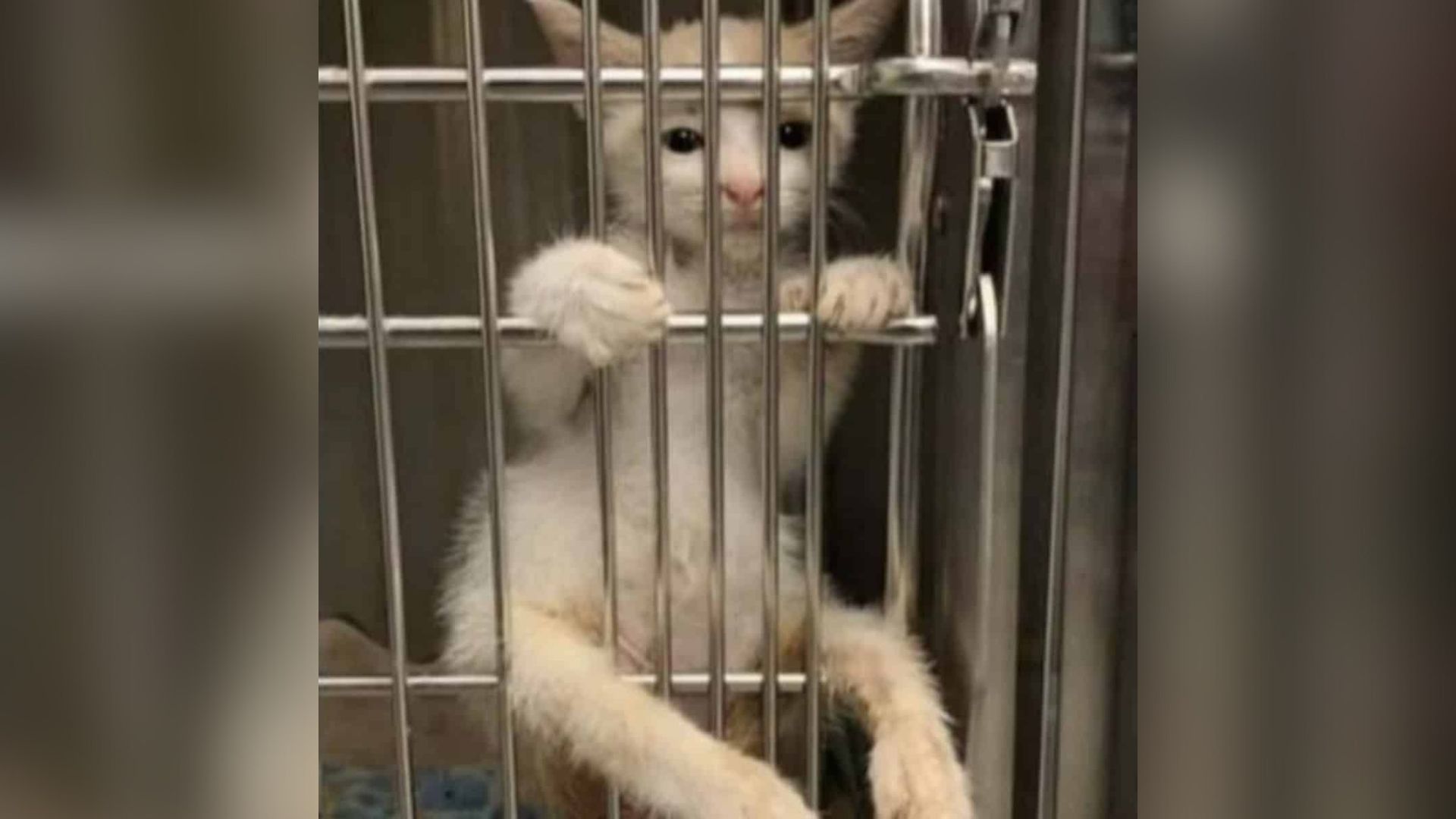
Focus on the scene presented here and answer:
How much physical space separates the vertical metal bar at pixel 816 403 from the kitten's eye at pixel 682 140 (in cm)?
22

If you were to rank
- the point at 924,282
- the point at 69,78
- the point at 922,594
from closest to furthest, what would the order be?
the point at 69,78, the point at 924,282, the point at 922,594

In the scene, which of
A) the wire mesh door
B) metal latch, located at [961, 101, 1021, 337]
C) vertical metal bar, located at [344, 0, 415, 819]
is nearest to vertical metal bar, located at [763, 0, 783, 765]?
the wire mesh door

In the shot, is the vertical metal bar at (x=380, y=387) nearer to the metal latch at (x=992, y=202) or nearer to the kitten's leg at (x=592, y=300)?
the kitten's leg at (x=592, y=300)

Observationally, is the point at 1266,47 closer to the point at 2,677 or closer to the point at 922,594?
the point at 2,677

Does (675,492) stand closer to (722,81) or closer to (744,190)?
(744,190)

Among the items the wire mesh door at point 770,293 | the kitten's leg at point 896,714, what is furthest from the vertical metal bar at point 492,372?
the kitten's leg at point 896,714

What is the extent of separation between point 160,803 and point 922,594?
2.39 ft

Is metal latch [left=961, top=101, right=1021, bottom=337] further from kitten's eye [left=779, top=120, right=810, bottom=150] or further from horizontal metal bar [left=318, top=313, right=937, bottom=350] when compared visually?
kitten's eye [left=779, top=120, right=810, bottom=150]

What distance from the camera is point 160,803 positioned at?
0.35 meters

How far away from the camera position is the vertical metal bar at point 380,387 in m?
0.77

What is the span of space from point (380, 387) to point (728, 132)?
32 centimetres

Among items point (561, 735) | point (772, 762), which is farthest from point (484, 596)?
point (772, 762)

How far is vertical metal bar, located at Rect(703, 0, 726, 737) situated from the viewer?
791mm

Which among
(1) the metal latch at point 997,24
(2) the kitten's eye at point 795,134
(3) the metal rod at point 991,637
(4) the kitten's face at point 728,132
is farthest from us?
(2) the kitten's eye at point 795,134
